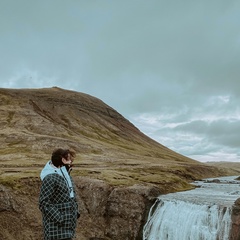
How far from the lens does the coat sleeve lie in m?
10.5

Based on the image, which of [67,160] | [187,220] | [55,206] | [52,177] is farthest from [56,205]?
[187,220]

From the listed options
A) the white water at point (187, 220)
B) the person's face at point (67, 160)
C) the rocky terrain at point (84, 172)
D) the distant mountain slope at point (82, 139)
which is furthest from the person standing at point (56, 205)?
the distant mountain slope at point (82, 139)

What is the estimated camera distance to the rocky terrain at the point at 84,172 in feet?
116

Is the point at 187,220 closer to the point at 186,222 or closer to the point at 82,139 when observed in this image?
the point at 186,222

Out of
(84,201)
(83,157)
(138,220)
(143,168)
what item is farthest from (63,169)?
(83,157)

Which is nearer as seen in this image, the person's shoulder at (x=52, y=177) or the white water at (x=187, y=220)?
the person's shoulder at (x=52, y=177)

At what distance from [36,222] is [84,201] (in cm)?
544

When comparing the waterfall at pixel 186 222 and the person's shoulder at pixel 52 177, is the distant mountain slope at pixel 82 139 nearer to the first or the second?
the waterfall at pixel 186 222

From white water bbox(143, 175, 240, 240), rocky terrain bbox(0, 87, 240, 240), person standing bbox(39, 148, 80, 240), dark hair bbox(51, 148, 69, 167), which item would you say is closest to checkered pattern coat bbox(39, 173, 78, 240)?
person standing bbox(39, 148, 80, 240)

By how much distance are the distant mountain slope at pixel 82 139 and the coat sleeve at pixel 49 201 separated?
3358 centimetres

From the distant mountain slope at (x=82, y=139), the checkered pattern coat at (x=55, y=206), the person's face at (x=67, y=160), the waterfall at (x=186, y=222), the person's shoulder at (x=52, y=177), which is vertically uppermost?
the distant mountain slope at (x=82, y=139)

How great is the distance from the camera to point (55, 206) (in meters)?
10.6

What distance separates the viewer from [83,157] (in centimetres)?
8400

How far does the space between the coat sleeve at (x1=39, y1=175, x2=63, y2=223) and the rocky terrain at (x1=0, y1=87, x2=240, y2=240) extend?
82.1ft
